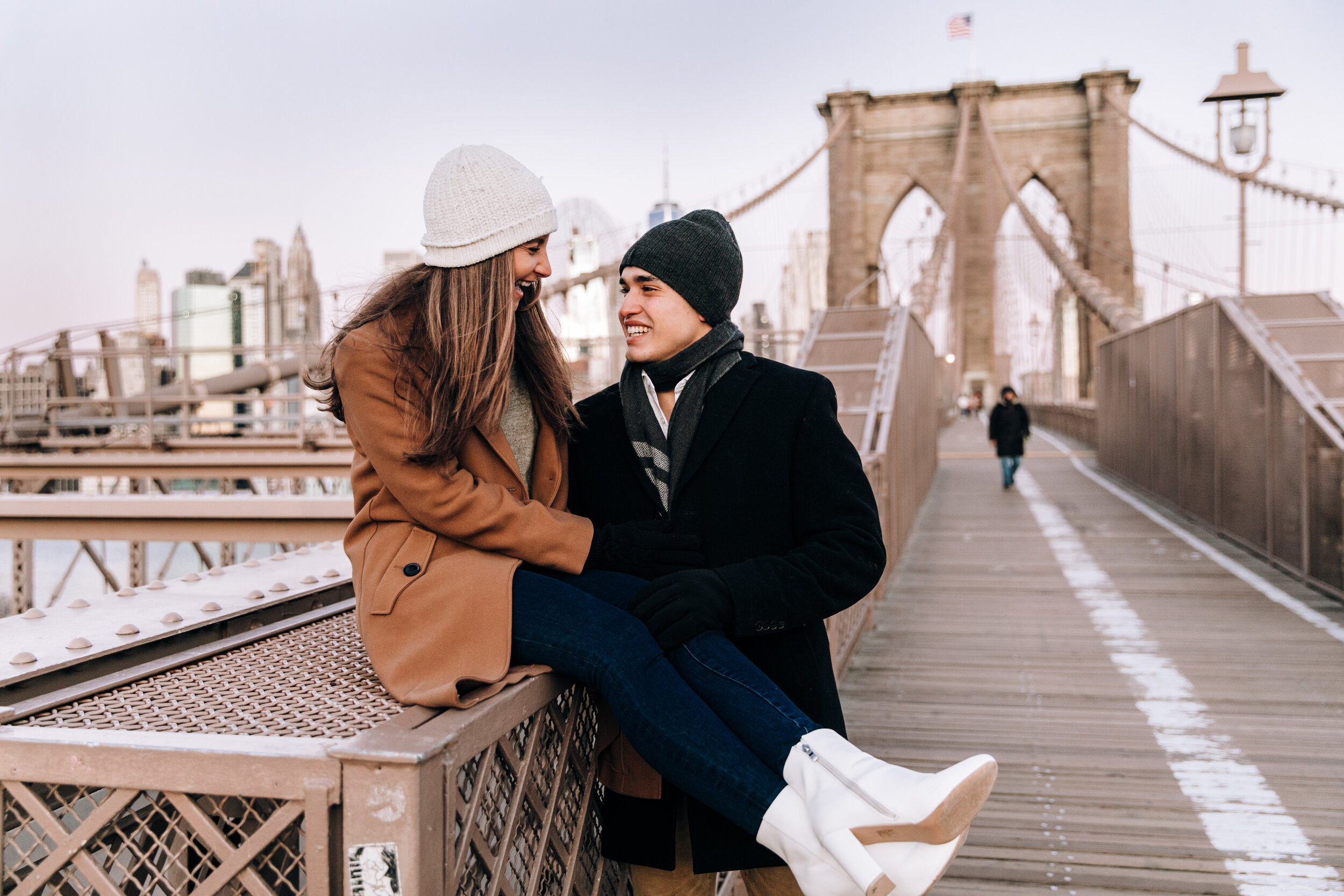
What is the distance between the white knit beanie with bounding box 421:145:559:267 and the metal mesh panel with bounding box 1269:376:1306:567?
6534 millimetres

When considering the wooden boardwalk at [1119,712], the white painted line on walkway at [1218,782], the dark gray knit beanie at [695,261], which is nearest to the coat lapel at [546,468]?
the dark gray knit beanie at [695,261]

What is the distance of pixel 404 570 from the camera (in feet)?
5.31

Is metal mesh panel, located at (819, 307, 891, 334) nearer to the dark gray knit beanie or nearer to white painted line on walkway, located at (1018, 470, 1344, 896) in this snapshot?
white painted line on walkway, located at (1018, 470, 1344, 896)

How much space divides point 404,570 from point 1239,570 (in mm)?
7403

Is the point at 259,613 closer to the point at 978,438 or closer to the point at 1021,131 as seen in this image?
the point at 978,438

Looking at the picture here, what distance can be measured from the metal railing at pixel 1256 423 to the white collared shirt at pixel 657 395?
5.81m

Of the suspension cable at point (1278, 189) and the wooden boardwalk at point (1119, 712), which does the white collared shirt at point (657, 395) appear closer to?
the wooden boardwalk at point (1119, 712)

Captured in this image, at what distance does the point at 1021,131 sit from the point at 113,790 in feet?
157

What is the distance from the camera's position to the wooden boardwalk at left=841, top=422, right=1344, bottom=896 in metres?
3.06

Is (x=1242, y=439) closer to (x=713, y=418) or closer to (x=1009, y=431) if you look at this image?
(x=1009, y=431)

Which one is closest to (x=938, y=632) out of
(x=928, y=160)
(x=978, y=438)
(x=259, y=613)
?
(x=259, y=613)

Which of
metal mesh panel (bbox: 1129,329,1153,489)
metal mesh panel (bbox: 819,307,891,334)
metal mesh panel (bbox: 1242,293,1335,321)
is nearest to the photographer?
metal mesh panel (bbox: 1242,293,1335,321)

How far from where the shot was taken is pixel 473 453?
1.73 meters

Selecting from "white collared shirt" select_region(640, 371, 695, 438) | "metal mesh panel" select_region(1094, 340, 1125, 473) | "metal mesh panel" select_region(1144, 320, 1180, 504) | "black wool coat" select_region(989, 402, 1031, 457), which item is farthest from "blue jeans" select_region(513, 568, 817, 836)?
"metal mesh panel" select_region(1094, 340, 1125, 473)
